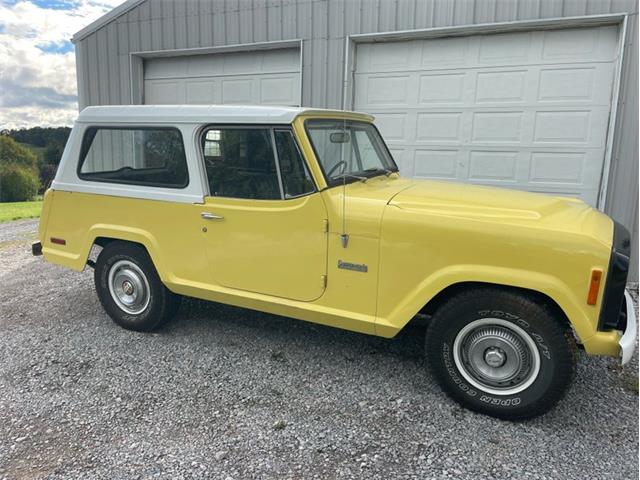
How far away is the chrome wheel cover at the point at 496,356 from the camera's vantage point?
9.69 ft

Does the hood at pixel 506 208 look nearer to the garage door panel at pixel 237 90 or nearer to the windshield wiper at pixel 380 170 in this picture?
the windshield wiper at pixel 380 170

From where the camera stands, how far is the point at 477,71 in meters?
6.37

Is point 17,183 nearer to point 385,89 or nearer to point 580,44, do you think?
point 385,89

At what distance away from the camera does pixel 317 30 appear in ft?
22.9

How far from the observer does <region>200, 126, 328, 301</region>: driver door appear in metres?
3.40

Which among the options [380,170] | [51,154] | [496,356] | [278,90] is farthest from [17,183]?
[496,356]

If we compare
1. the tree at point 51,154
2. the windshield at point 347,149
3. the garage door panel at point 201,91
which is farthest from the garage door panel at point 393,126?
the tree at point 51,154

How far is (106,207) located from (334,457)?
289cm

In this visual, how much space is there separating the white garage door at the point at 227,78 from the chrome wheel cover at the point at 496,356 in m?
5.37

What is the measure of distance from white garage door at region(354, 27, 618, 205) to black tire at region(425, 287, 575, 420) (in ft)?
12.6

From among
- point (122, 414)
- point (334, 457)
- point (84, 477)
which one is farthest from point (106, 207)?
point (334, 457)

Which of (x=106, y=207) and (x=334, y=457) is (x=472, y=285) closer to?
(x=334, y=457)

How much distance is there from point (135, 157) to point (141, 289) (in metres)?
1.16

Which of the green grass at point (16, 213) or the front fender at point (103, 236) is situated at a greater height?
the front fender at point (103, 236)
